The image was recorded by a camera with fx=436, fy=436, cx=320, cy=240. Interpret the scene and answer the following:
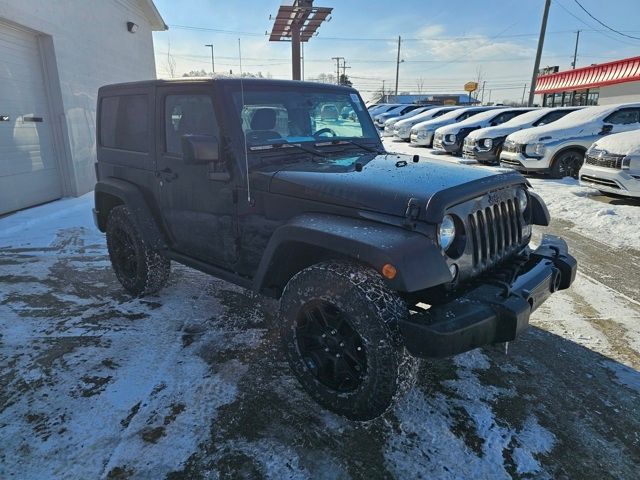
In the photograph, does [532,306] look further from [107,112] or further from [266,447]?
[107,112]

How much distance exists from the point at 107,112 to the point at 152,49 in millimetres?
10220

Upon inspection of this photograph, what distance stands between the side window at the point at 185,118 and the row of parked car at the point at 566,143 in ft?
19.0

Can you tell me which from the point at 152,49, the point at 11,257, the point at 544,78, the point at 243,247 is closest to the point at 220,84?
the point at 243,247

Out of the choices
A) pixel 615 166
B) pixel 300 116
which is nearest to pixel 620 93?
pixel 615 166

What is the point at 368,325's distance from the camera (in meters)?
2.17

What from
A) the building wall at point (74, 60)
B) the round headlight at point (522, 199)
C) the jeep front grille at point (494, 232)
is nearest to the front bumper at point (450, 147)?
the building wall at point (74, 60)

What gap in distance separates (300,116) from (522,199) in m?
1.72

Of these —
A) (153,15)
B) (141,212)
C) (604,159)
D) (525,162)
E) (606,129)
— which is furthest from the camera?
(153,15)

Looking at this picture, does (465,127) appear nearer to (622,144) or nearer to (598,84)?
(622,144)

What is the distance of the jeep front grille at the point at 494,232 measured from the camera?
2.45m

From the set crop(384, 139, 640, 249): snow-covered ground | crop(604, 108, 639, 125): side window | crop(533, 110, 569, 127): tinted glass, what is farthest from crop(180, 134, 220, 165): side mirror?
crop(533, 110, 569, 127): tinted glass

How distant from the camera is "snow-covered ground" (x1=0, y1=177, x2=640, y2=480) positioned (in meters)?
2.16

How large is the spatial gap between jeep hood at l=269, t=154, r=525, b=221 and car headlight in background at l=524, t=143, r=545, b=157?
7356 millimetres

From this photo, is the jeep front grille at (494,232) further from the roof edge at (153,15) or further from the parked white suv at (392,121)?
the parked white suv at (392,121)
